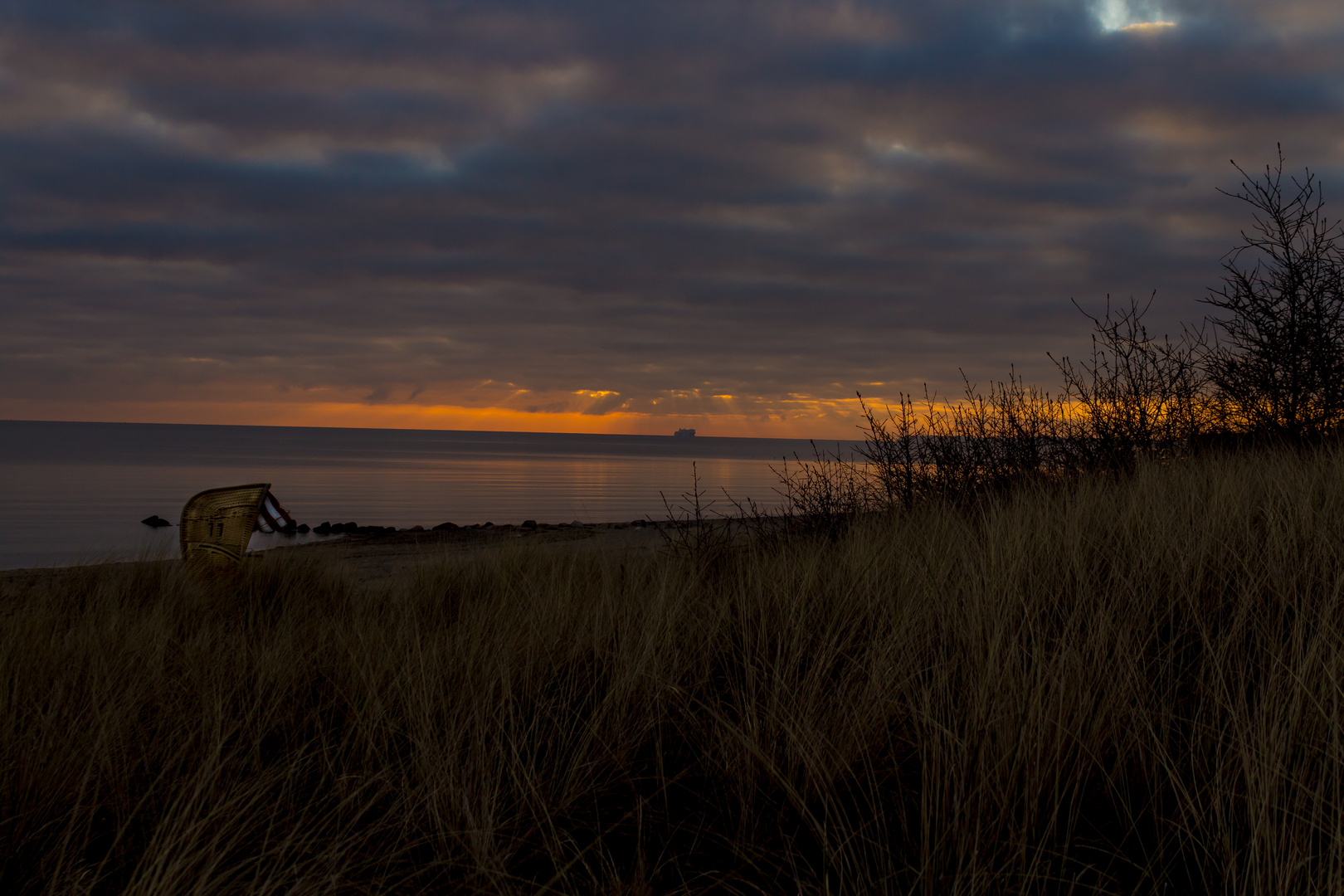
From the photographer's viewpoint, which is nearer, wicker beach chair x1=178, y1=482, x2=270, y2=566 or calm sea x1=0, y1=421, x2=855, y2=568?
wicker beach chair x1=178, y1=482, x2=270, y2=566

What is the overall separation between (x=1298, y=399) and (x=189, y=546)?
11606 mm

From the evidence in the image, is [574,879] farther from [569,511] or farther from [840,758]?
[569,511]

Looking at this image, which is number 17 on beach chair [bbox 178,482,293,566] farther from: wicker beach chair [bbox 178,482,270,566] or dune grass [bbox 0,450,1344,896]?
dune grass [bbox 0,450,1344,896]

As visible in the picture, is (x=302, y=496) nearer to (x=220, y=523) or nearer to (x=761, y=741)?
(x=220, y=523)

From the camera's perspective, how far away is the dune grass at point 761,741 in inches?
78.3

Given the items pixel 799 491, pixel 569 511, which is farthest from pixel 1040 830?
pixel 569 511

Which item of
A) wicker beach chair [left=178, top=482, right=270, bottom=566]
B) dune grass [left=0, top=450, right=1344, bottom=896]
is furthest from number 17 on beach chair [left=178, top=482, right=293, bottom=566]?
dune grass [left=0, top=450, right=1344, bottom=896]

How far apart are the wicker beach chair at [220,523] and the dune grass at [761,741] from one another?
239 cm

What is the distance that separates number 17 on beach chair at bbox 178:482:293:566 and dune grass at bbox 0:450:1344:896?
239 centimetres

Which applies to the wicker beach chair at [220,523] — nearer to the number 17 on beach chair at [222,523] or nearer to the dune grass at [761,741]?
the number 17 on beach chair at [222,523]

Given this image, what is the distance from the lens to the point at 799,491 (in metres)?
8.48

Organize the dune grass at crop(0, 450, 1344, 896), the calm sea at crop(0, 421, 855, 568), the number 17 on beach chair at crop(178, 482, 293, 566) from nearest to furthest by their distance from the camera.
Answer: the dune grass at crop(0, 450, 1344, 896) → the number 17 on beach chair at crop(178, 482, 293, 566) → the calm sea at crop(0, 421, 855, 568)

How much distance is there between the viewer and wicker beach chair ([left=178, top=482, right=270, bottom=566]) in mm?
6684

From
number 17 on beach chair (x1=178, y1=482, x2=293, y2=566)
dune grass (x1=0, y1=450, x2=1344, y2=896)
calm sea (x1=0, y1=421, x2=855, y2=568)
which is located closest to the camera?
dune grass (x1=0, y1=450, x2=1344, y2=896)
